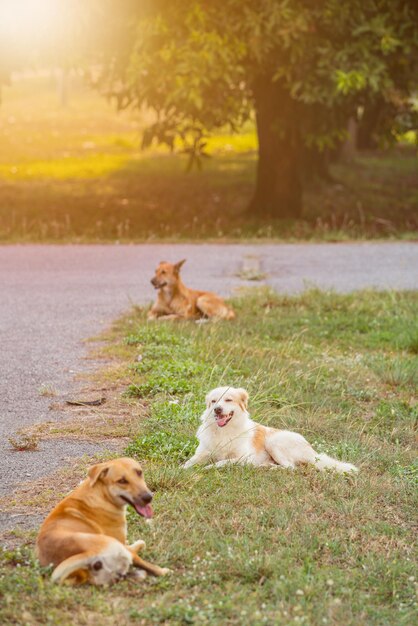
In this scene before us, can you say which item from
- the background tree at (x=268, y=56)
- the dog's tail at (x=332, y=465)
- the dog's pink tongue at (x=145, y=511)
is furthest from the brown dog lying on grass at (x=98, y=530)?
the background tree at (x=268, y=56)

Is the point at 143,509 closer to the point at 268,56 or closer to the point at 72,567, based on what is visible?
the point at 72,567

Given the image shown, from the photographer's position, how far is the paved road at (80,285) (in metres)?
8.91

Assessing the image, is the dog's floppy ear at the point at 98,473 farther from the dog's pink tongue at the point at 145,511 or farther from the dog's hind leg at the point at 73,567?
the dog's hind leg at the point at 73,567

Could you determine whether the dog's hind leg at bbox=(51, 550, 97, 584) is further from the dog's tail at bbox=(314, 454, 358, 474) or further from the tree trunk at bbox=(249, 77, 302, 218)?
the tree trunk at bbox=(249, 77, 302, 218)

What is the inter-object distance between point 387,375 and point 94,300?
4.63 m

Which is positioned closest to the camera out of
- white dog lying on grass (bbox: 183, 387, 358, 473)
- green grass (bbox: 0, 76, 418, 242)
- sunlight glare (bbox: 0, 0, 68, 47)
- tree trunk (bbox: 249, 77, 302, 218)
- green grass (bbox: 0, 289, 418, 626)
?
green grass (bbox: 0, 289, 418, 626)

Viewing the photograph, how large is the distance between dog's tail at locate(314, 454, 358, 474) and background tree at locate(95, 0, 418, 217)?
10.7 m

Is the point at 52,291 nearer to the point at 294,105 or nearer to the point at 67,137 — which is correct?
the point at 294,105

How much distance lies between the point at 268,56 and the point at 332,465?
13.0 metres

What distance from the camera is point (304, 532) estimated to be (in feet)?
20.5

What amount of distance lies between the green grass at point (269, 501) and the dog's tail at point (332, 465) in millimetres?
85

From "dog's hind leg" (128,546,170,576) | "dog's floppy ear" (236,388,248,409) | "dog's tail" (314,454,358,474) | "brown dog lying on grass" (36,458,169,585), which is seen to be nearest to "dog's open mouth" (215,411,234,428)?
"dog's floppy ear" (236,388,248,409)

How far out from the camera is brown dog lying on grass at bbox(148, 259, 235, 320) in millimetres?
12070

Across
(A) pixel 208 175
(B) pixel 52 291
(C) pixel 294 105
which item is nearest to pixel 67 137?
(A) pixel 208 175
